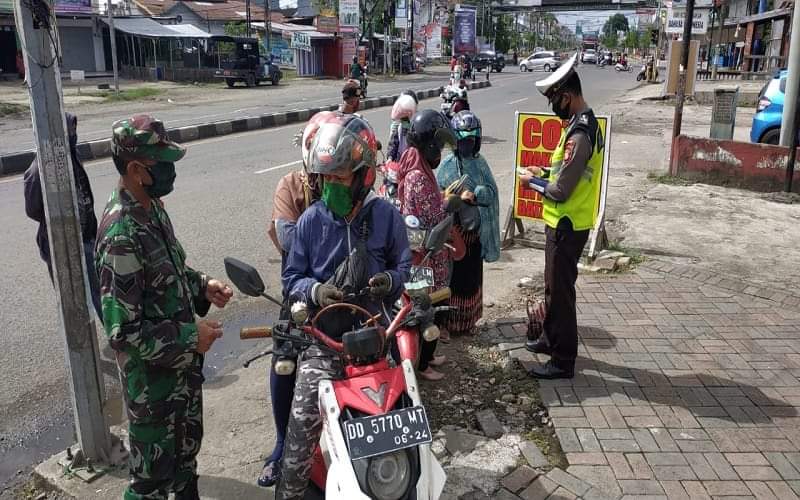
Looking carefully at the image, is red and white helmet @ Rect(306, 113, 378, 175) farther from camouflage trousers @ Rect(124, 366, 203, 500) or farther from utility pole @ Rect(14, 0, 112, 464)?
utility pole @ Rect(14, 0, 112, 464)

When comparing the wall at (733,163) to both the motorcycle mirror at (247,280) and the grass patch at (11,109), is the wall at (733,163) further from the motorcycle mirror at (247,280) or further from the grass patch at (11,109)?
the grass patch at (11,109)

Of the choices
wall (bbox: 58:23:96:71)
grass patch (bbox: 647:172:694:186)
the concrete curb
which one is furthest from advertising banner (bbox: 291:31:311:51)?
grass patch (bbox: 647:172:694:186)

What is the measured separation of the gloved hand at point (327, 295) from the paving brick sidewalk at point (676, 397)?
1.25 meters

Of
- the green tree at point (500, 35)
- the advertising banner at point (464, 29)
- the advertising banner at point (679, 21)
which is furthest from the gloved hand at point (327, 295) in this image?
the green tree at point (500, 35)

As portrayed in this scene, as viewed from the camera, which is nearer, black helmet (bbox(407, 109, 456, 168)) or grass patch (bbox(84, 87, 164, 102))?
black helmet (bbox(407, 109, 456, 168))

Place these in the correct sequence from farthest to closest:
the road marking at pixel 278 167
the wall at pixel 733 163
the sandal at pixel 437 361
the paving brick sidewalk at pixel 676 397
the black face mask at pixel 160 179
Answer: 1. the road marking at pixel 278 167
2. the wall at pixel 733 163
3. the sandal at pixel 437 361
4. the paving brick sidewalk at pixel 676 397
5. the black face mask at pixel 160 179

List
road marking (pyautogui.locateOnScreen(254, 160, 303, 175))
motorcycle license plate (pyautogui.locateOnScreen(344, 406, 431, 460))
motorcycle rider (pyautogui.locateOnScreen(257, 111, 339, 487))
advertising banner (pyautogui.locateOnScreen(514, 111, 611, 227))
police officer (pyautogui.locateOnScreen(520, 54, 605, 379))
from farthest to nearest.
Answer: road marking (pyautogui.locateOnScreen(254, 160, 303, 175))
advertising banner (pyautogui.locateOnScreen(514, 111, 611, 227))
police officer (pyautogui.locateOnScreen(520, 54, 605, 379))
motorcycle rider (pyautogui.locateOnScreen(257, 111, 339, 487))
motorcycle license plate (pyautogui.locateOnScreen(344, 406, 431, 460))

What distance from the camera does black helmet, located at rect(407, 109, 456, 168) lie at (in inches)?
156

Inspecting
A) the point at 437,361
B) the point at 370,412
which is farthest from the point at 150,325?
the point at 437,361

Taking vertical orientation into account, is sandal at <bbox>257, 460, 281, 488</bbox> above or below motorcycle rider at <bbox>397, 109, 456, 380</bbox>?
below

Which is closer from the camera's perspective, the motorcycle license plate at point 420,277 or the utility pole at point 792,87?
the motorcycle license plate at point 420,277

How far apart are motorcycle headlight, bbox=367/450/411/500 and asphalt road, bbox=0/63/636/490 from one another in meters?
2.27

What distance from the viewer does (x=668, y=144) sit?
14.1 m

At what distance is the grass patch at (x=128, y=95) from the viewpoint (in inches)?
907
